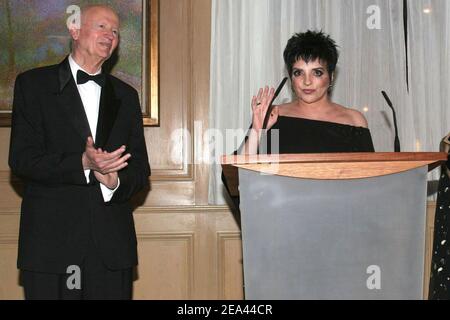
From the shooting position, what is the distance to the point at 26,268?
276cm

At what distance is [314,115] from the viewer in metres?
3.30

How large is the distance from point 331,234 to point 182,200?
2.23 metres

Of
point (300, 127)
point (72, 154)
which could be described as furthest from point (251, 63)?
point (72, 154)

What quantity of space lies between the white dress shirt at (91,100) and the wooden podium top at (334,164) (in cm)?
83

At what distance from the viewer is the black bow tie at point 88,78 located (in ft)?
9.60

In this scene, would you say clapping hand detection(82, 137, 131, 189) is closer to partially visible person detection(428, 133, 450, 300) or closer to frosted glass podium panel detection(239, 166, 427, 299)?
frosted glass podium panel detection(239, 166, 427, 299)

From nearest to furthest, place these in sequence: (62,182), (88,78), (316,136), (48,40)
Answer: (62,182)
(88,78)
(316,136)
(48,40)

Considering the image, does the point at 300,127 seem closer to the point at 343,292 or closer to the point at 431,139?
the point at 343,292

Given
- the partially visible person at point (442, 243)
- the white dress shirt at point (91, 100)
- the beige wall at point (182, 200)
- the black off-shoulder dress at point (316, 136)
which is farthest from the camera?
the beige wall at point (182, 200)

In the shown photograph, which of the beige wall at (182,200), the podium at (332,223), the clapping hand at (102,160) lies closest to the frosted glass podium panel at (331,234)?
the podium at (332,223)

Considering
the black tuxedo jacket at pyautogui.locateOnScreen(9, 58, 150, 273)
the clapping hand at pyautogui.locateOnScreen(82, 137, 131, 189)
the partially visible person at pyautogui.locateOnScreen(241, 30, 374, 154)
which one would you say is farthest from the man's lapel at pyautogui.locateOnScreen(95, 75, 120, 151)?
the partially visible person at pyautogui.locateOnScreen(241, 30, 374, 154)

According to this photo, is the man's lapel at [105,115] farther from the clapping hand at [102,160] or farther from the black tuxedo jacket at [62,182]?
the clapping hand at [102,160]

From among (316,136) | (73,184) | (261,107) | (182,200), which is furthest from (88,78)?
(182,200)

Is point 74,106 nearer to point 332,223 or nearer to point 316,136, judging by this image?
point 316,136
